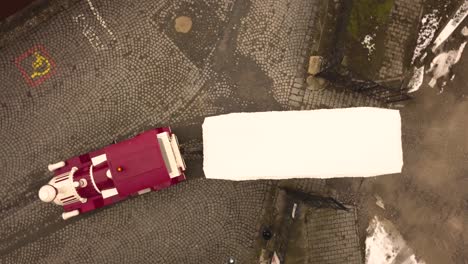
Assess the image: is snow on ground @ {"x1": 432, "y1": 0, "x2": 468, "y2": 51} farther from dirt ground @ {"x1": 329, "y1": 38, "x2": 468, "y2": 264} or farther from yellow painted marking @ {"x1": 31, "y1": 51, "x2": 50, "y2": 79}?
yellow painted marking @ {"x1": 31, "y1": 51, "x2": 50, "y2": 79}

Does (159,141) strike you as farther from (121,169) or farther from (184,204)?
(184,204)

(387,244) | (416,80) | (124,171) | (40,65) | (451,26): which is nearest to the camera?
(124,171)

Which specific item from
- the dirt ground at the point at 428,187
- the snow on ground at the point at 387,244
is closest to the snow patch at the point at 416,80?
the dirt ground at the point at 428,187

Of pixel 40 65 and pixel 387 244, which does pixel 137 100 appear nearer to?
pixel 40 65

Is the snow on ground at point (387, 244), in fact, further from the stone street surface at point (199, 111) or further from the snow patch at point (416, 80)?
the snow patch at point (416, 80)

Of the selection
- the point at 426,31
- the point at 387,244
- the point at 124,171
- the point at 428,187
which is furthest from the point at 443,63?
the point at 124,171

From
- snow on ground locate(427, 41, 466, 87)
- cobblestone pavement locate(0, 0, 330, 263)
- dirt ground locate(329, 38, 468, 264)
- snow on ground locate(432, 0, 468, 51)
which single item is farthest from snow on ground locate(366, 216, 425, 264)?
snow on ground locate(432, 0, 468, 51)
